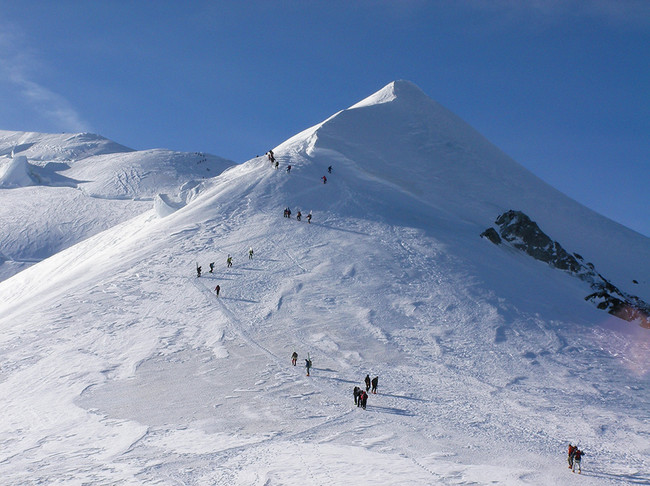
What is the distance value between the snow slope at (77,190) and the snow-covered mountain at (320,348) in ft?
55.7

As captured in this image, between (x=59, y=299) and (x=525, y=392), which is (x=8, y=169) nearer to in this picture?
(x=59, y=299)

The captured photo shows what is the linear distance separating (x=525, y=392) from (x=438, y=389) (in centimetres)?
352

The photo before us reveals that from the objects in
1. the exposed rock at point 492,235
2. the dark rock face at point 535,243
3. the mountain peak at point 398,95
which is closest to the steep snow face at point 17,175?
the mountain peak at point 398,95

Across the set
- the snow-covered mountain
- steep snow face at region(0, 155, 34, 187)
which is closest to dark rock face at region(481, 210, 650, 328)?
the snow-covered mountain

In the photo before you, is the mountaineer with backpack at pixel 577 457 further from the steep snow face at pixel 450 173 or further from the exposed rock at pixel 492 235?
the steep snow face at pixel 450 173

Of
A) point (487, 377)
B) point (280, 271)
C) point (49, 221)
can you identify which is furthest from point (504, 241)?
point (49, 221)

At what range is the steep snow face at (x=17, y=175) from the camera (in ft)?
335

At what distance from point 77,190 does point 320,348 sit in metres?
79.7

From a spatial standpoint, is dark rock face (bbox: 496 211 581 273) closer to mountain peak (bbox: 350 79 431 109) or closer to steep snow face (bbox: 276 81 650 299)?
steep snow face (bbox: 276 81 650 299)

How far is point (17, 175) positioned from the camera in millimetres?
102812

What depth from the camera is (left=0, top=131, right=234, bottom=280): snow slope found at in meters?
76.2

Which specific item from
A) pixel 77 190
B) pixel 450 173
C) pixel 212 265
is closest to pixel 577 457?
pixel 212 265

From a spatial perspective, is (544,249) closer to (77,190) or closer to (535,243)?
(535,243)

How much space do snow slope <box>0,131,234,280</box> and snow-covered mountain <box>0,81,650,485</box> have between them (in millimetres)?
16976
